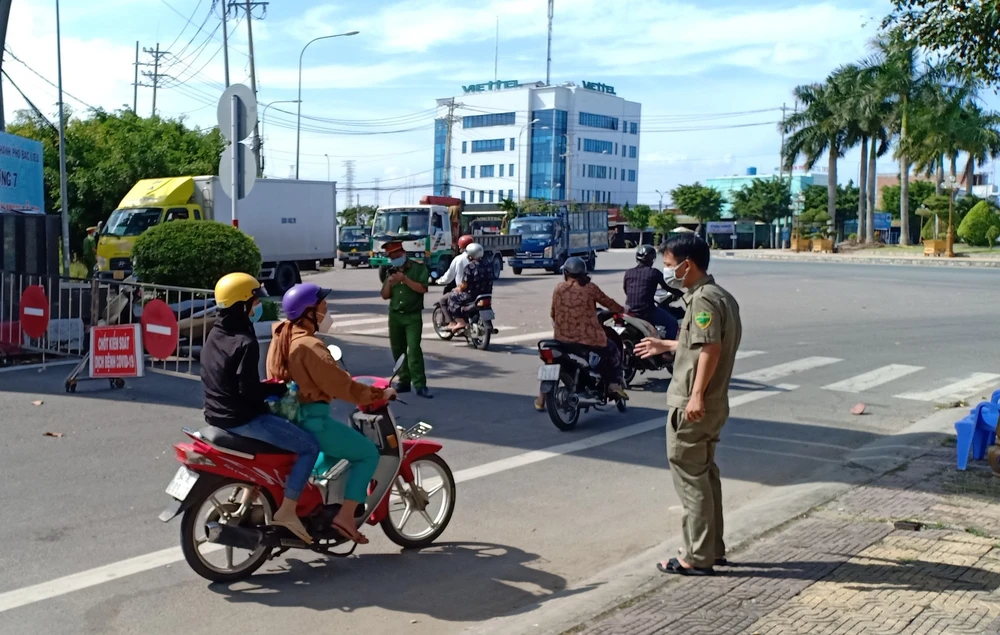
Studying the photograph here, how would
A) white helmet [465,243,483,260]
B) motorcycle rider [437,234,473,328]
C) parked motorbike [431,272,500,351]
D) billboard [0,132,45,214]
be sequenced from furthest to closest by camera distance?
motorcycle rider [437,234,473,328], parked motorbike [431,272,500,351], white helmet [465,243,483,260], billboard [0,132,45,214]

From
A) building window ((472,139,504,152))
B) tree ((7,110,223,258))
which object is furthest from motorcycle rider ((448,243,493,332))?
building window ((472,139,504,152))

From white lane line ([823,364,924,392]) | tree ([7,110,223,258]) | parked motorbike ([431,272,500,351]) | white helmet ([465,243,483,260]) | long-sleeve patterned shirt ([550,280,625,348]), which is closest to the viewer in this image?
long-sleeve patterned shirt ([550,280,625,348])

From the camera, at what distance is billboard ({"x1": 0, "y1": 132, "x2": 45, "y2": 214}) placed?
1451 cm

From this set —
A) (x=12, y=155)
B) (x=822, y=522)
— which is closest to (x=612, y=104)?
(x=12, y=155)

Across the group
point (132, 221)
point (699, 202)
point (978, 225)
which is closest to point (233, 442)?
point (132, 221)

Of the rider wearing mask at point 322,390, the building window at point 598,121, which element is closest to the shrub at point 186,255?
the rider wearing mask at point 322,390

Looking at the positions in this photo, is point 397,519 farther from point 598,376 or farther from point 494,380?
point 494,380

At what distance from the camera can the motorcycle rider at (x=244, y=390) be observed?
5.13m

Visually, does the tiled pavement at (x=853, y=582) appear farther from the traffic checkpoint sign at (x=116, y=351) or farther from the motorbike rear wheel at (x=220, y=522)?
the traffic checkpoint sign at (x=116, y=351)

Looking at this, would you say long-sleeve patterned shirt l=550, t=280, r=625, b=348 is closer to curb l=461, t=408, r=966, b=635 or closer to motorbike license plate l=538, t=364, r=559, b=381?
motorbike license plate l=538, t=364, r=559, b=381

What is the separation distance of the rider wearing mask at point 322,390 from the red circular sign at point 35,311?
779cm

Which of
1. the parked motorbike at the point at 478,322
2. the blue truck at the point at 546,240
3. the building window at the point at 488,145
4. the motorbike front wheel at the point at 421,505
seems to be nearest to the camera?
the motorbike front wheel at the point at 421,505

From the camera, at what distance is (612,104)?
12219 centimetres

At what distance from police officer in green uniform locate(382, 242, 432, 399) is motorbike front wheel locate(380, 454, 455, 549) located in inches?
180
